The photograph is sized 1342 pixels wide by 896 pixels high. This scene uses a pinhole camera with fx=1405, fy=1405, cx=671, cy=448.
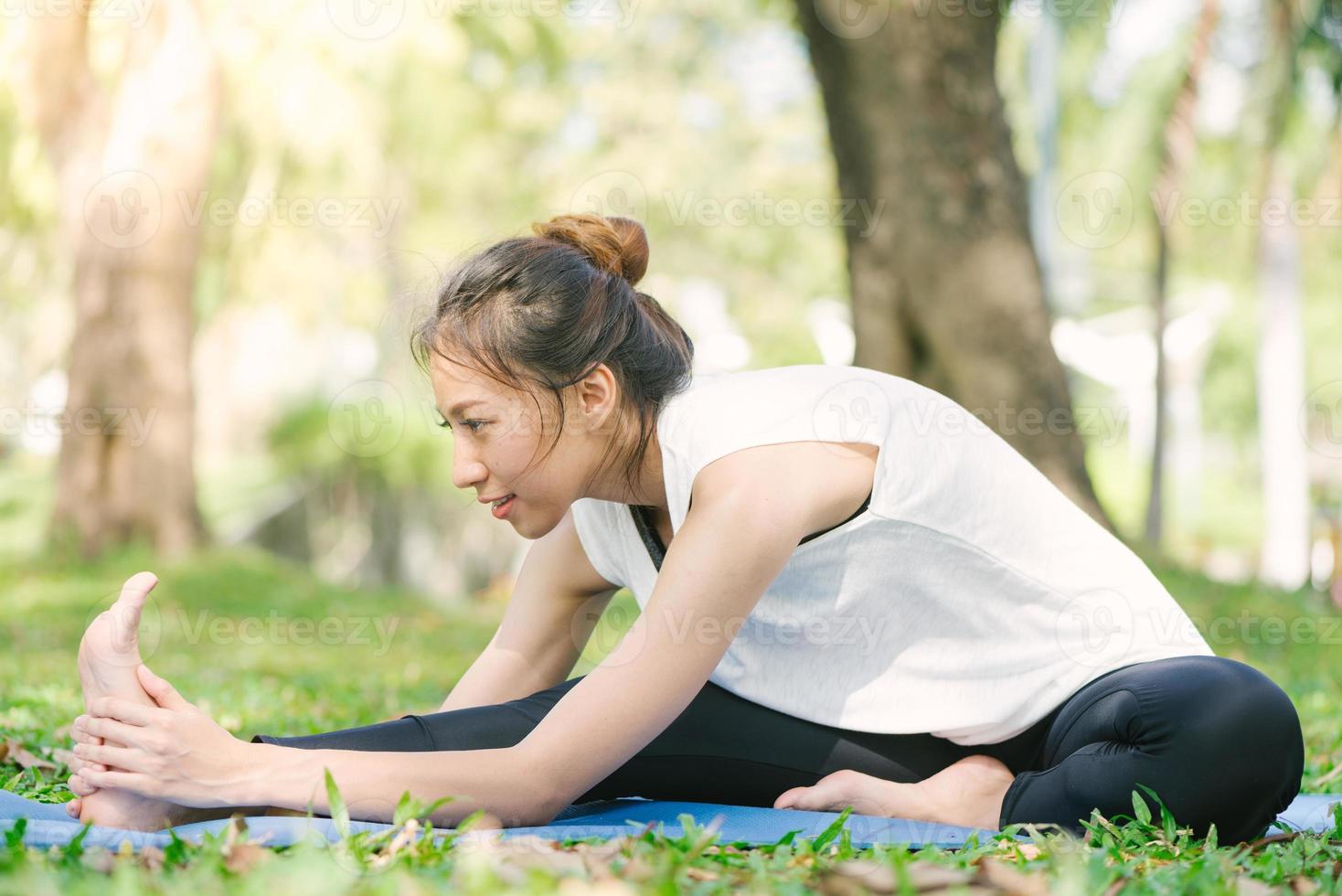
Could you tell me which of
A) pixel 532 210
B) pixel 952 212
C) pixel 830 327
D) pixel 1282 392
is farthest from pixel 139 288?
pixel 830 327

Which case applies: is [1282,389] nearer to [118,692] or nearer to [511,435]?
[511,435]

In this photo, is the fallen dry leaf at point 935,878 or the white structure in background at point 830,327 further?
the white structure in background at point 830,327

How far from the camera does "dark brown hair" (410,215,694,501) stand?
243 cm

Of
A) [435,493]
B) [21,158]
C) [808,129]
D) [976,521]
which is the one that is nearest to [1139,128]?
[808,129]

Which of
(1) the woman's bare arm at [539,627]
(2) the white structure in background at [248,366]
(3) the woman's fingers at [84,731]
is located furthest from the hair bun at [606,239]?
(2) the white structure in background at [248,366]

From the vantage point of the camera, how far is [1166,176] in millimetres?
11406

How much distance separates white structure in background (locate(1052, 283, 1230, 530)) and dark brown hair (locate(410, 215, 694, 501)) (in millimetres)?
18289

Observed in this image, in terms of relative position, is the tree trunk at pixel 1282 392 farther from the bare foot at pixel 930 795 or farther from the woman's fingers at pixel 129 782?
the woman's fingers at pixel 129 782

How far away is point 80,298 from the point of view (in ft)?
31.5

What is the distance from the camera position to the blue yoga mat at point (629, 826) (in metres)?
2.07

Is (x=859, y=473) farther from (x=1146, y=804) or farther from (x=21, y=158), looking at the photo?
(x=21, y=158)

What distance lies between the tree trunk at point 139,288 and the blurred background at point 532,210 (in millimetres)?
21

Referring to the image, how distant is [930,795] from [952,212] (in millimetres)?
4654

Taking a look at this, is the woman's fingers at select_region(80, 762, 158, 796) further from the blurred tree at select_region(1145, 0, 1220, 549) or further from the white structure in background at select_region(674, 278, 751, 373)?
the white structure in background at select_region(674, 278, 751, 373)
